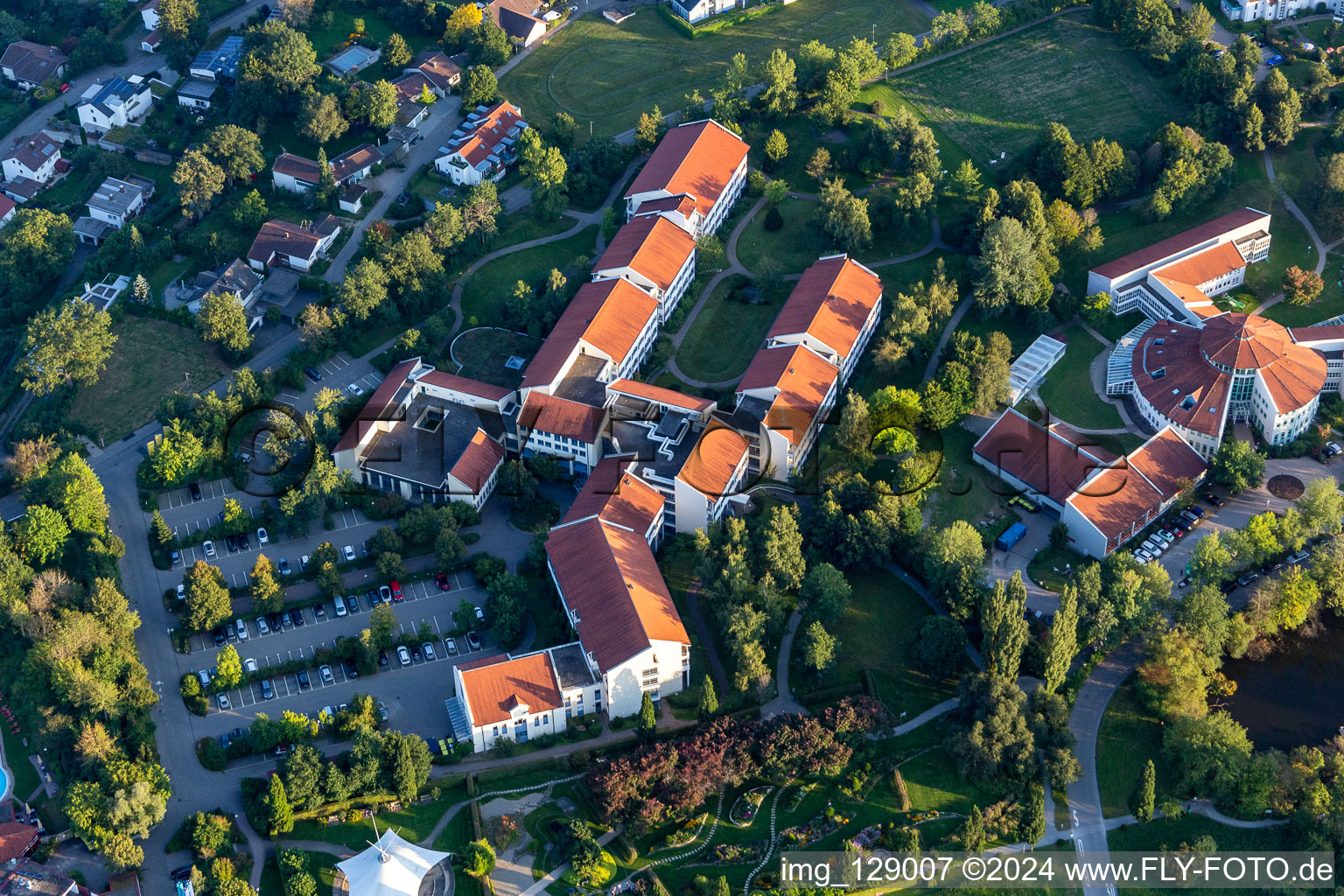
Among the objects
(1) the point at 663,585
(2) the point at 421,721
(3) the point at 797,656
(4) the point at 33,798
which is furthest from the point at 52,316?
(3) the point at 797,656

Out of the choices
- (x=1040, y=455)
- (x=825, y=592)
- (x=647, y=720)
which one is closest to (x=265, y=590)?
(x=647, y=720)

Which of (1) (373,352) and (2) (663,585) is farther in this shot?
(1) (373,352)

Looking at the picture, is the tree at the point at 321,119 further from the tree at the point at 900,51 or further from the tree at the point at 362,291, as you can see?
the tree at the point at 900,51

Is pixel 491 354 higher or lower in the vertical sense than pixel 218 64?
lower

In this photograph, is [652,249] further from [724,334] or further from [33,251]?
[33,251]

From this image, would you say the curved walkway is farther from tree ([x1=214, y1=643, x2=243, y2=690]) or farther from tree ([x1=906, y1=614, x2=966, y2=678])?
tree ([x1=214, y1=643, x2=243, y2=690])

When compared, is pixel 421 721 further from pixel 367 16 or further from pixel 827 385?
pixel 367 16
